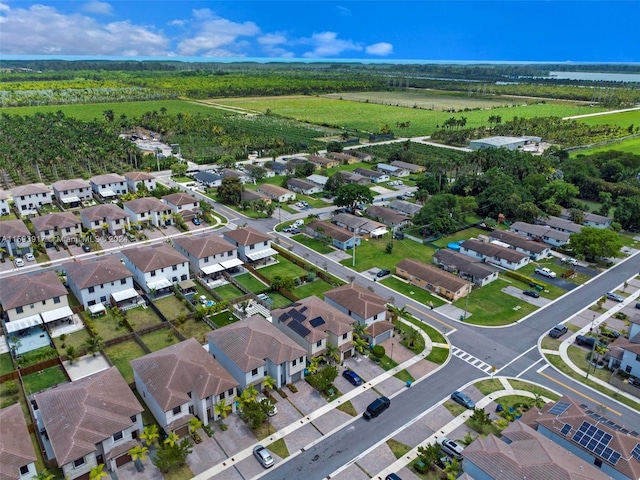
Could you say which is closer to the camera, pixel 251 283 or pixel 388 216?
pixel 251 283

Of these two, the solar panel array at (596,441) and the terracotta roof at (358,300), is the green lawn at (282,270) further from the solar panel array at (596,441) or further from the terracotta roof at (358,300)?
the solar panel array at (596,441)

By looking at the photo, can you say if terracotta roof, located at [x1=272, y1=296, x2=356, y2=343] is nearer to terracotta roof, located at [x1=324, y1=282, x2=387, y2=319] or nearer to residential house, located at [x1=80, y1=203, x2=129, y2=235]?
terracotta roof, located at [x1=324, y1=282, x2=387, y2=319]

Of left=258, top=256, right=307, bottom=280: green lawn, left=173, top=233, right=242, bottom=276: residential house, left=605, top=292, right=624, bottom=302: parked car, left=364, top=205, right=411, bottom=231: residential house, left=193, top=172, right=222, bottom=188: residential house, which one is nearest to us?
left=605, top=292, right=624, bottom=302: parked car

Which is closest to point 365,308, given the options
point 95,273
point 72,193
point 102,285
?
A: point 102,285

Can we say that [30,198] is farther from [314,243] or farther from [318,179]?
[318,179]

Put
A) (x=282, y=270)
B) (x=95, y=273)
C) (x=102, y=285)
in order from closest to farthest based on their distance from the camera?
(x=102, y=285)
(x=95, y=273)
(x=282, y=270)

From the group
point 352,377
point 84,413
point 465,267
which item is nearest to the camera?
point 84,413

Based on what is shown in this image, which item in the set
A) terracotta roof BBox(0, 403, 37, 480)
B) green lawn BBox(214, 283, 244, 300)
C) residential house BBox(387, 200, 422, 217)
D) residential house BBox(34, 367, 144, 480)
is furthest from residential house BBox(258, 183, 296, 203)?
terracotta roof BBox(0, 403, 37, 480)
